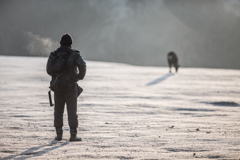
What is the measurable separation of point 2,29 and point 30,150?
37.8 metres

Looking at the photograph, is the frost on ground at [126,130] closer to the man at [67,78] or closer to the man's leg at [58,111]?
the man's leg at [58,111]

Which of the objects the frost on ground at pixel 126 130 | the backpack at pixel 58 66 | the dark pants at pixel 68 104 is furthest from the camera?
the dark pants at pixel 68 104

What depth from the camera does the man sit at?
548 centimetres

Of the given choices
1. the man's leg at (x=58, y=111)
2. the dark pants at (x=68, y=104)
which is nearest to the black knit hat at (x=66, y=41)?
the dark pants at (x=68, y=104)

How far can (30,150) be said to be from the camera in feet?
16.1

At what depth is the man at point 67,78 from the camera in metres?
5.48

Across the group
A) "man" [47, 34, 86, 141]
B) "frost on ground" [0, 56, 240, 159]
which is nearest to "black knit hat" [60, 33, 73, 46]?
"man" [47, 34, 86, 141]

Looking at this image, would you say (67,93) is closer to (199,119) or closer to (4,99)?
(199,119)

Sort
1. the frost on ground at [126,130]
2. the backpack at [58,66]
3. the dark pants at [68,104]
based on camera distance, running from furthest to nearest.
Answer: the dark pants at [68,104], the backpack at [58,66], the frost on ground at [126,130]

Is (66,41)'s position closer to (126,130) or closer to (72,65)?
(72,65)

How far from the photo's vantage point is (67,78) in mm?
5504

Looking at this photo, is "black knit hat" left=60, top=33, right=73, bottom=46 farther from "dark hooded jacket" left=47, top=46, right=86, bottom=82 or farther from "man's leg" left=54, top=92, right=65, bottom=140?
"man's leg" left=54, top=92, right=65, bottom=140

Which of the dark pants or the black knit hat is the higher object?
the black knit hat

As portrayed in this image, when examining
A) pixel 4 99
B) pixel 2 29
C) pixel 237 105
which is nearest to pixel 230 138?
pixel 237 105
